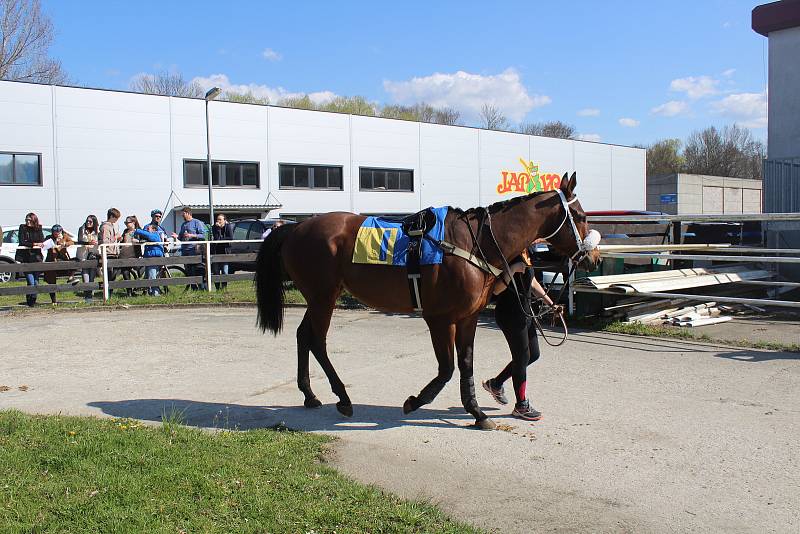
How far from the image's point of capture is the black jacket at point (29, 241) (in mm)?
14844

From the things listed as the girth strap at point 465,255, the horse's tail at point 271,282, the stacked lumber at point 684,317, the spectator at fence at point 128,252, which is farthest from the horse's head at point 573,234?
the spectator at fence at point 128,252

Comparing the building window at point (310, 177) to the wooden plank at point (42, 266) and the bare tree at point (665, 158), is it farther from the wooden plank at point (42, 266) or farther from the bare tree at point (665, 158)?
the bare tree at point (665, 158)

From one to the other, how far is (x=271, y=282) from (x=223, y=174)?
25.5 m

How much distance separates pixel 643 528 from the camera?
3963mm

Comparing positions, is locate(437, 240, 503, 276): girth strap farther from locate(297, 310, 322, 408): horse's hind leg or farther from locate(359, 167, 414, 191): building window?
locate(359, 167, 414, 191): building window

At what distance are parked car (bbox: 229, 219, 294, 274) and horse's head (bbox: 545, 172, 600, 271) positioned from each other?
1331 cm

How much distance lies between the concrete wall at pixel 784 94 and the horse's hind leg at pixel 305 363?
1413cm

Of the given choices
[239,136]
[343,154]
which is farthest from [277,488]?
[343,154]

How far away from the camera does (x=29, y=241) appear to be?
1486 cm


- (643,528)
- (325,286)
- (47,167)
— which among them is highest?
(47,167)

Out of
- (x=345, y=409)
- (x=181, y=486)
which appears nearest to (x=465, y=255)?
(x=345, y=409)

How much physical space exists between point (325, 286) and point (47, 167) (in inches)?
932

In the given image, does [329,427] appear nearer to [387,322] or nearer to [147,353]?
[147,353]

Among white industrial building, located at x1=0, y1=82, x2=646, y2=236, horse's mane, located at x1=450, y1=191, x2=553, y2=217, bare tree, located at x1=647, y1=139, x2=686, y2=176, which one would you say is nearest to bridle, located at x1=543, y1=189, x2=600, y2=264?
horse's mane, located at x1=450, y1=191, x2=553, y2=217
